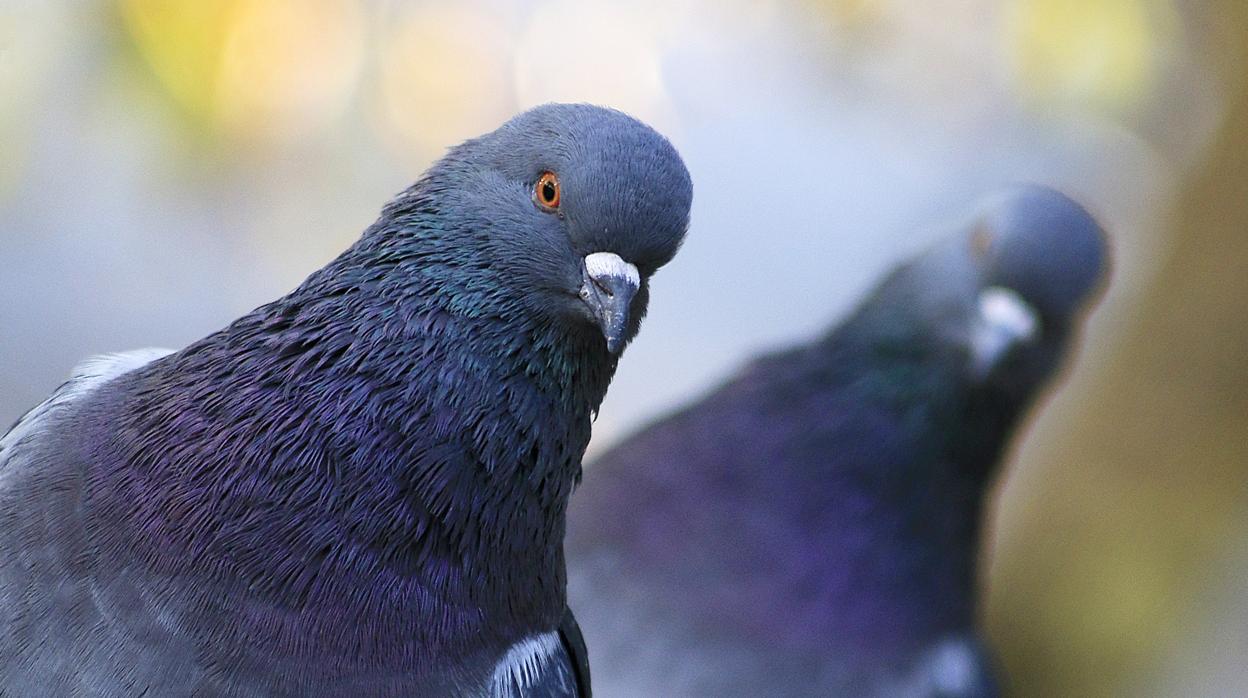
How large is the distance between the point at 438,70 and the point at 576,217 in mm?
4505

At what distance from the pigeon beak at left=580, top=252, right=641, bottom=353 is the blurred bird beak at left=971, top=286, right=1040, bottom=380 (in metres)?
2.19

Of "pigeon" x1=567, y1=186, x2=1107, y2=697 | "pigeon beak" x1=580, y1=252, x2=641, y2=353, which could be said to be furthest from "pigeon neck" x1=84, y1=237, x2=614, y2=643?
"pigeon" x1=567, y1=186, x2=1107, y2=697

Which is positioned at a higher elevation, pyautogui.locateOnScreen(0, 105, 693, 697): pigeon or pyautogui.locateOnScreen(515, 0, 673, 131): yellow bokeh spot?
pyautogui.locateOnScreen(515, 0, 673, 131): yellow bokeh spot

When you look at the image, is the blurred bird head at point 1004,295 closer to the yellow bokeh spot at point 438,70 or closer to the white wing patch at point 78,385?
the white wing patch at point 78,385

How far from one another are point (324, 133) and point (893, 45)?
3008mm

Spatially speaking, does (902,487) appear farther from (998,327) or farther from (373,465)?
(373,465)

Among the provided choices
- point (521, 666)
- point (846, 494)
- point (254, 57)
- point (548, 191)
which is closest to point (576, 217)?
point (548, 191)

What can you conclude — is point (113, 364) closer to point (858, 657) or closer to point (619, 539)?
point (619, 539)

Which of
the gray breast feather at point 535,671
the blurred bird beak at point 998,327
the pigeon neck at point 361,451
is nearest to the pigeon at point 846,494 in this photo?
the blurred bird beak at point 998,327

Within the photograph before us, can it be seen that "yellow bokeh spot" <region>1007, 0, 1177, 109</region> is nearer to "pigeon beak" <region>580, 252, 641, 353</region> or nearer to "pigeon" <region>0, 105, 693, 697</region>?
"pigeon" <region>0, 105, 693, 697</region>

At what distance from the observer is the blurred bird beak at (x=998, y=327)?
4.06m

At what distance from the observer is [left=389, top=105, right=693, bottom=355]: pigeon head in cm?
219

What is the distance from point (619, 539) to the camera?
13.6ft

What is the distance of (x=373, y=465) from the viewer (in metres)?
2.16
